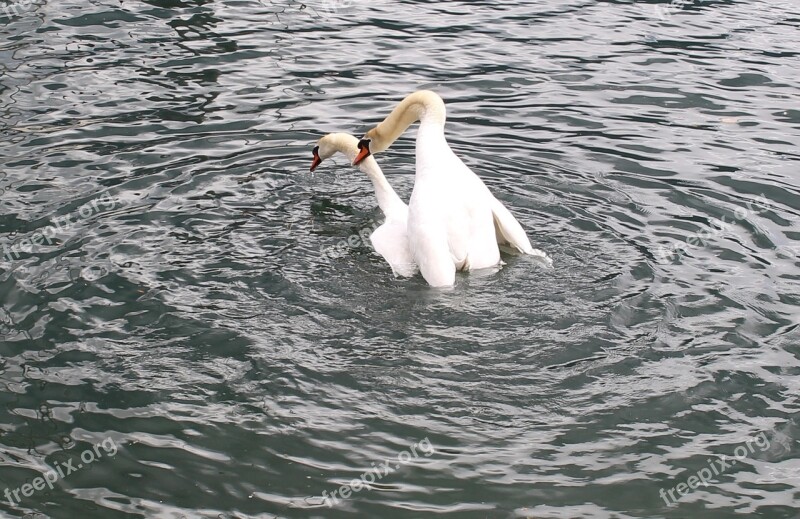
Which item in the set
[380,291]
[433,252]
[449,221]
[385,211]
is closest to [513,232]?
[449,221]

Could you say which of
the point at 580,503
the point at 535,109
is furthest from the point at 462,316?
the point at 535,109

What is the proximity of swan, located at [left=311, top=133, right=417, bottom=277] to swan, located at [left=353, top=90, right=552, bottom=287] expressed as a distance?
18 centimetres

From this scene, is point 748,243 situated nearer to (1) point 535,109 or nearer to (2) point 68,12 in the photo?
(1) point 535,109

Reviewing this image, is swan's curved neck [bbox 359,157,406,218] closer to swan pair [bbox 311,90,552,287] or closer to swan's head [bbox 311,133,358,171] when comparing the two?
swan pair [bbox 311,90,552,287]

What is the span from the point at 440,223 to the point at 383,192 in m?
1.62

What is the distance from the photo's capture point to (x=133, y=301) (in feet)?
25.5

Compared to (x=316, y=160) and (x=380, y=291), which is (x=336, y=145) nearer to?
(x=316, y=160)

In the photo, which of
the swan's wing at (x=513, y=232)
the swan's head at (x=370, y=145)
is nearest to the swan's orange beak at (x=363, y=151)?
the swan's head at (x=370, y=145)

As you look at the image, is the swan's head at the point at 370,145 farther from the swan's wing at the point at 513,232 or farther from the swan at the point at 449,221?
the swan's wing at the point at 513,232

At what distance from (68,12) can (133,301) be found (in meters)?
8.75

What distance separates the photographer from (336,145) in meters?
10.6

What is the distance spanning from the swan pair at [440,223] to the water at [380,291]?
188mm

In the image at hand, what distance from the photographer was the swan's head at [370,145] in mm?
9742

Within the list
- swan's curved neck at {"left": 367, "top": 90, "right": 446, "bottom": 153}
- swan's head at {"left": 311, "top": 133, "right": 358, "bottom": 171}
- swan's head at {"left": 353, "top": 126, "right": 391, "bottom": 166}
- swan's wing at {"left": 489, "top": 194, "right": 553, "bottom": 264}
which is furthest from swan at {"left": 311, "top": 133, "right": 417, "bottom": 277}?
swan's wing at {"left": 489, "top": 194, "right": 553, "bottom": 264}
